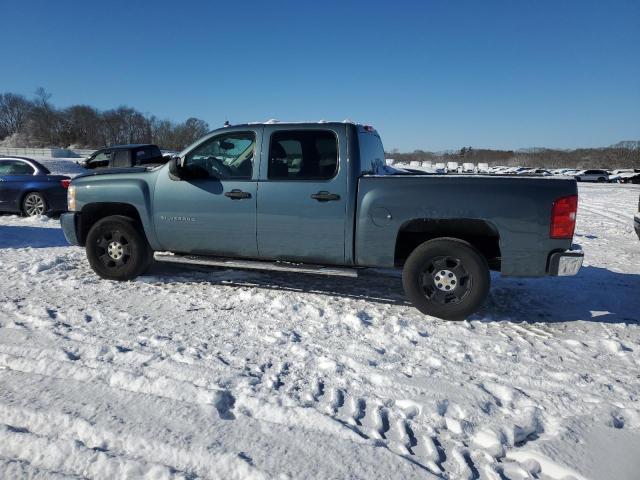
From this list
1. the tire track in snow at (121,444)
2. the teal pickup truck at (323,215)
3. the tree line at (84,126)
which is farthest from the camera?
the tree line at (84,126)

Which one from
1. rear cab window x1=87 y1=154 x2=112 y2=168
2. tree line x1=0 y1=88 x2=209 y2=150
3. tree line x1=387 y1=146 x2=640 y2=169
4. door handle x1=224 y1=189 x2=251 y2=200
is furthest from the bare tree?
door handle x1=224 y1=189 x2=251 y2=200

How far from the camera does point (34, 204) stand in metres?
10.5

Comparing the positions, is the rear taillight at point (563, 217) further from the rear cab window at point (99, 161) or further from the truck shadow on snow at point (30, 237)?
the rear cab window at point (99, 161)

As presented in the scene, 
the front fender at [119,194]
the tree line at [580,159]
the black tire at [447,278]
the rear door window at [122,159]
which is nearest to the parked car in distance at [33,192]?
the rear door window at [122,159]

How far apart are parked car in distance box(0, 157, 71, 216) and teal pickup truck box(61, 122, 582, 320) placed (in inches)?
233

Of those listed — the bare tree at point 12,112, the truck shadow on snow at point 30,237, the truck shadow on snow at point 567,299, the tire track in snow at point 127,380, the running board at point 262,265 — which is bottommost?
the tire track in snow at point 127,380

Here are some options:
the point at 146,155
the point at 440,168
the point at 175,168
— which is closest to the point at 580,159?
the point at 440,168

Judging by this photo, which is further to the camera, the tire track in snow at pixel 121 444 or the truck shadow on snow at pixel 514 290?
the truck shadow on snow at pixel 514 290

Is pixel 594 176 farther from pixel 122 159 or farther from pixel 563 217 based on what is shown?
pixel 563 217

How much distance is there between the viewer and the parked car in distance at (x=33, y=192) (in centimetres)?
1045

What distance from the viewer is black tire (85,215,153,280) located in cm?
535

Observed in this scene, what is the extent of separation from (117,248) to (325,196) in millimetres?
2812

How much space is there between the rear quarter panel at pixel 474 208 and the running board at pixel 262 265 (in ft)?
1.17

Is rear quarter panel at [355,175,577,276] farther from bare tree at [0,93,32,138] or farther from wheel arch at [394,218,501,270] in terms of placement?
bare tree at [0,93,32,138]
